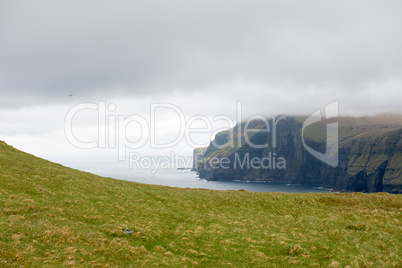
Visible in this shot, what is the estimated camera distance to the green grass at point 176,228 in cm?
1597

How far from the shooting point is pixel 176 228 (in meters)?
23.5

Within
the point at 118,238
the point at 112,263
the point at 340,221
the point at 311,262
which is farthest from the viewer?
the point at 340,221

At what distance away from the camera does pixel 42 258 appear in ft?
44.3

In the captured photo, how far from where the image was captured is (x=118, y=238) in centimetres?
1889

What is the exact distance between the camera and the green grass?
16.0m

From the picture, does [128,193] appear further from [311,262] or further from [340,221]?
[340,221]

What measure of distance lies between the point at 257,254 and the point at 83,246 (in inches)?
532

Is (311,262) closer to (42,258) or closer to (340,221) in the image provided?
→ (340,221)

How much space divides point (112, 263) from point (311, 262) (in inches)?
579

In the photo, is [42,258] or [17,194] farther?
[17,194]

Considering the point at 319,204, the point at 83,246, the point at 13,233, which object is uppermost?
the point at 13,233

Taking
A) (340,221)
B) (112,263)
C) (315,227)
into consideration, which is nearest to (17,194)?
(112,263)

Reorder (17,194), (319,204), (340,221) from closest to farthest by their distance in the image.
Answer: (17,194) → (340,221) → (319,204)

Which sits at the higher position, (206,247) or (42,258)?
(42,258)
